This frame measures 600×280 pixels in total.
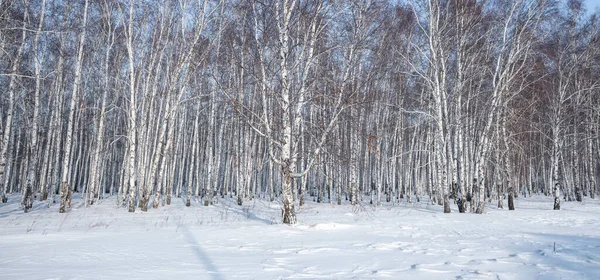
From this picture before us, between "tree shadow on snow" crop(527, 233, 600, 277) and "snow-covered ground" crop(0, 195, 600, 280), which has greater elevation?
"tree shadow on snow" crop(527, 233, 600, 277)

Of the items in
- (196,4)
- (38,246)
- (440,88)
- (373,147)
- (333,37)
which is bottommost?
(38,246)

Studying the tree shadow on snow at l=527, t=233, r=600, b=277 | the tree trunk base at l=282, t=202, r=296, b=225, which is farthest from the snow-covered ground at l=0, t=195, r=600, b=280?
the tree trunk base at l=282, t=202, r=296, b=225

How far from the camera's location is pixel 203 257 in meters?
4.86

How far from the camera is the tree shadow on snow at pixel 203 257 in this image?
384 cm

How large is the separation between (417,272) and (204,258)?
2.77 metres

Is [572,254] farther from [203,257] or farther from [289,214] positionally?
[289,214]

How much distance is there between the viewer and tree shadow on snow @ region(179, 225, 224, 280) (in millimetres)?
3836

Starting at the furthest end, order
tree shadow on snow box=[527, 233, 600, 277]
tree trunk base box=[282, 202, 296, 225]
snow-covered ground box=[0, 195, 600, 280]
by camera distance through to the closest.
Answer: tree trunk base box=[282, 202, 296, 225], tree shadow on snow box=[527, 233, 600, 277], snow-covered ground box=[0, 195, 600, 280]

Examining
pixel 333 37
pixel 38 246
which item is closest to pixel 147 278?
pixel 38 246

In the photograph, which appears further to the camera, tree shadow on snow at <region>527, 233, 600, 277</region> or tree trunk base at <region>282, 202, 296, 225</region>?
tree trunk base at <region>282, 202, 296, 225</region>

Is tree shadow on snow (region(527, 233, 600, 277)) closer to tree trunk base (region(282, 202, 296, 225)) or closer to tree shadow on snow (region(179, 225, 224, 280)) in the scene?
tree shadow on snow (region(179, 225, 224, 280))

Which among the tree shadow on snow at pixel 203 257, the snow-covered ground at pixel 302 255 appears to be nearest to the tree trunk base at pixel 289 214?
the snow-covered ground at pixel 302 255

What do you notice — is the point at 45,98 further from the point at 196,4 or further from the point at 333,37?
the point at 333,37

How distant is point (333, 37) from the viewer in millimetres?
12609
